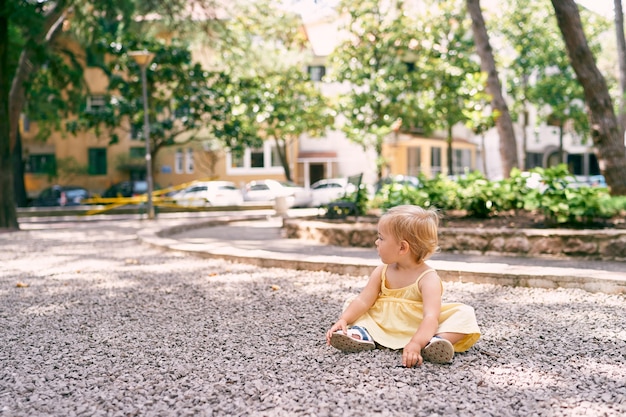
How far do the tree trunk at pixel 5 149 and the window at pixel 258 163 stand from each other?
24.7 meters

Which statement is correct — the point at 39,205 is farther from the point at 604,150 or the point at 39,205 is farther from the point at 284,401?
the point at 284,401

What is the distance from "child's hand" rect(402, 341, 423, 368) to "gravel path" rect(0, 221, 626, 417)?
5 centimetres

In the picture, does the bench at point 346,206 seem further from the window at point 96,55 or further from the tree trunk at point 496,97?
the window at point 96,55

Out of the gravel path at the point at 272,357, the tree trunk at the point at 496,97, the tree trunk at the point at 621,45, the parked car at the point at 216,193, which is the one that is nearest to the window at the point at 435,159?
the parked car at the point at 216,193

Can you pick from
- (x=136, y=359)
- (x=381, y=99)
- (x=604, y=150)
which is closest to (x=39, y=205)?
(x=381, y=99)

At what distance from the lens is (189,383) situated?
3.32 meters

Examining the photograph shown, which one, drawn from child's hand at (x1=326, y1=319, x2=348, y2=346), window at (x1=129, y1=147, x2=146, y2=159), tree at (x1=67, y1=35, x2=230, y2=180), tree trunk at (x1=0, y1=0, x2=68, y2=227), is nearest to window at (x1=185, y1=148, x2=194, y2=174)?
window at (x1=129, y1=147, x2=146, y2=159)

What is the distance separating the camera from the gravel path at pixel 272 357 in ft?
9.70

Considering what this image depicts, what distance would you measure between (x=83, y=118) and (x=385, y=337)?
25918mm

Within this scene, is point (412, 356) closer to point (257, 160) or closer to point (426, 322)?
point (426, 322)

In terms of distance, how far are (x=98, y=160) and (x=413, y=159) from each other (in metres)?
18.7

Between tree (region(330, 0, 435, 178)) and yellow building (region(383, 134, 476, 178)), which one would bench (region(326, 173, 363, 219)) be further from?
yellow building (region(383, 134, 476, 178))

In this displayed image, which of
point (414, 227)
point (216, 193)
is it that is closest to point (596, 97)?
point (414, 227)

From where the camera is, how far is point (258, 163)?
136 feet
